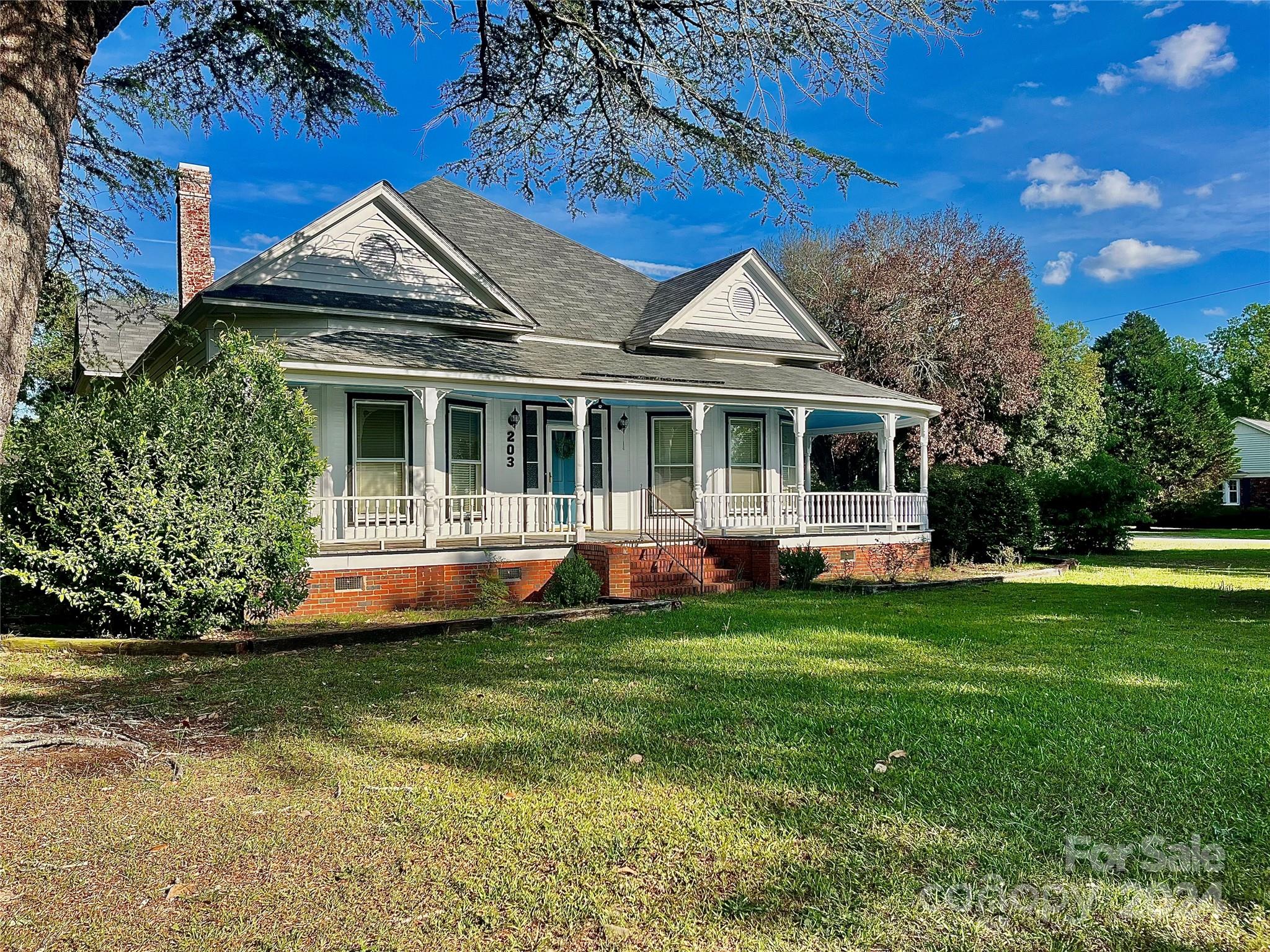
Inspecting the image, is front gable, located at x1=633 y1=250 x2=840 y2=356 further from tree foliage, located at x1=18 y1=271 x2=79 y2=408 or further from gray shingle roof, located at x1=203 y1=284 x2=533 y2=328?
tree foliage, located at x1=18 y1=271 x2=79 y2=408

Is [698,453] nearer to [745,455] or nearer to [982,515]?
[745,455]

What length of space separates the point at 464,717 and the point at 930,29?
719 centimetres

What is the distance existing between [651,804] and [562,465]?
1307 cm

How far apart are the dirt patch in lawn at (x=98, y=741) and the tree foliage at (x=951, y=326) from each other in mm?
23745

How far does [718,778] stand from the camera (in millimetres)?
4418

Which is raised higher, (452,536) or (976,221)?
(976,221)

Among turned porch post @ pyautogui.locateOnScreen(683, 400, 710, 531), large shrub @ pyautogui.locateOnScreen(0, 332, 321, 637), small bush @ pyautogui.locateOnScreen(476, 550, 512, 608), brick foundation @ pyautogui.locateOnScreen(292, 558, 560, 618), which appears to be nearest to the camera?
→ large shrub @ pyautogui.locateOnScreen(0, 332, 321, 637)

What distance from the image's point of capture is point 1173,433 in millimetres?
40281

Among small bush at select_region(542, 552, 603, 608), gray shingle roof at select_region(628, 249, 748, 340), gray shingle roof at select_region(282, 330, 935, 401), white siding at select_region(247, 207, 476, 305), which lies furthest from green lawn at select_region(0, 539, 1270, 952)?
gray shingle roof at select_region(628, 249, 748, 340)

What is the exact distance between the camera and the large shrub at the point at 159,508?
8.42 m

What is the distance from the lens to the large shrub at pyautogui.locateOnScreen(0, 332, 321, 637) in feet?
27.6

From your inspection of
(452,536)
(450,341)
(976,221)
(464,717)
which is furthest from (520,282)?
(976,221)

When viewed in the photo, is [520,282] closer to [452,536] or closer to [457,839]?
[452,536]

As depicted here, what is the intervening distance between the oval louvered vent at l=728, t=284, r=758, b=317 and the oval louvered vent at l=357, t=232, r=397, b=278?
316 inches
